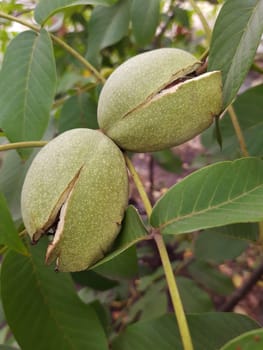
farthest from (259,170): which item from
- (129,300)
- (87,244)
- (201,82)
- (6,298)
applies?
(129,300)

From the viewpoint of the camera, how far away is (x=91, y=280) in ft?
4.65

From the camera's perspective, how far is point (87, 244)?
88 cm

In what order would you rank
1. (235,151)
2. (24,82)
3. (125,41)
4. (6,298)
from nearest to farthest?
1. (6,298)
2. (24,82)
3. (235,151)
4. (125,41)

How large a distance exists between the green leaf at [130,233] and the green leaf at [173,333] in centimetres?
17

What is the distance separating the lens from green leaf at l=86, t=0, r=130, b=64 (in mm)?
1536

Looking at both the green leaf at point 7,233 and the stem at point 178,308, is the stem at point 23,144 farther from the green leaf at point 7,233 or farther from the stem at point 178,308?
the stem at point 178,308

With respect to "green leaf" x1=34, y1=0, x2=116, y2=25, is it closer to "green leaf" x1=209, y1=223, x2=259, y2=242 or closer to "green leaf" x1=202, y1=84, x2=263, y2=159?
"green leaf" x1=202, y1=84, x2=263, y2=159

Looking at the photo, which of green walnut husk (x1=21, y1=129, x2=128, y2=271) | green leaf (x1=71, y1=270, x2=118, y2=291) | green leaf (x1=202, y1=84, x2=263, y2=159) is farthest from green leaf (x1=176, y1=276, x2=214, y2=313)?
green walnut husk (x1=21, y1=129, x2=128, y2=271)

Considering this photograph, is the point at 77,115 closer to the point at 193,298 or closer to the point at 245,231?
the point at 245,231

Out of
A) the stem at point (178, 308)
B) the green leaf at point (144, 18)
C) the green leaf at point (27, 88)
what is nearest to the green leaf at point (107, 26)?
the green leaf at point (144, 18)

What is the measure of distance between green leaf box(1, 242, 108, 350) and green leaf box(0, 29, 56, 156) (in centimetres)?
29

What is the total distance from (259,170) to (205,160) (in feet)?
3.90

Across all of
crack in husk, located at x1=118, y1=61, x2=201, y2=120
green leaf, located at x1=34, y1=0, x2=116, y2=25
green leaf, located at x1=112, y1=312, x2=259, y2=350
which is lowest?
green leaf, located at x1=112, y1=312, x2=259, y2=350

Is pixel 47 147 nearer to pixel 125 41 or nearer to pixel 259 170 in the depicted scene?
pixel 259 170
